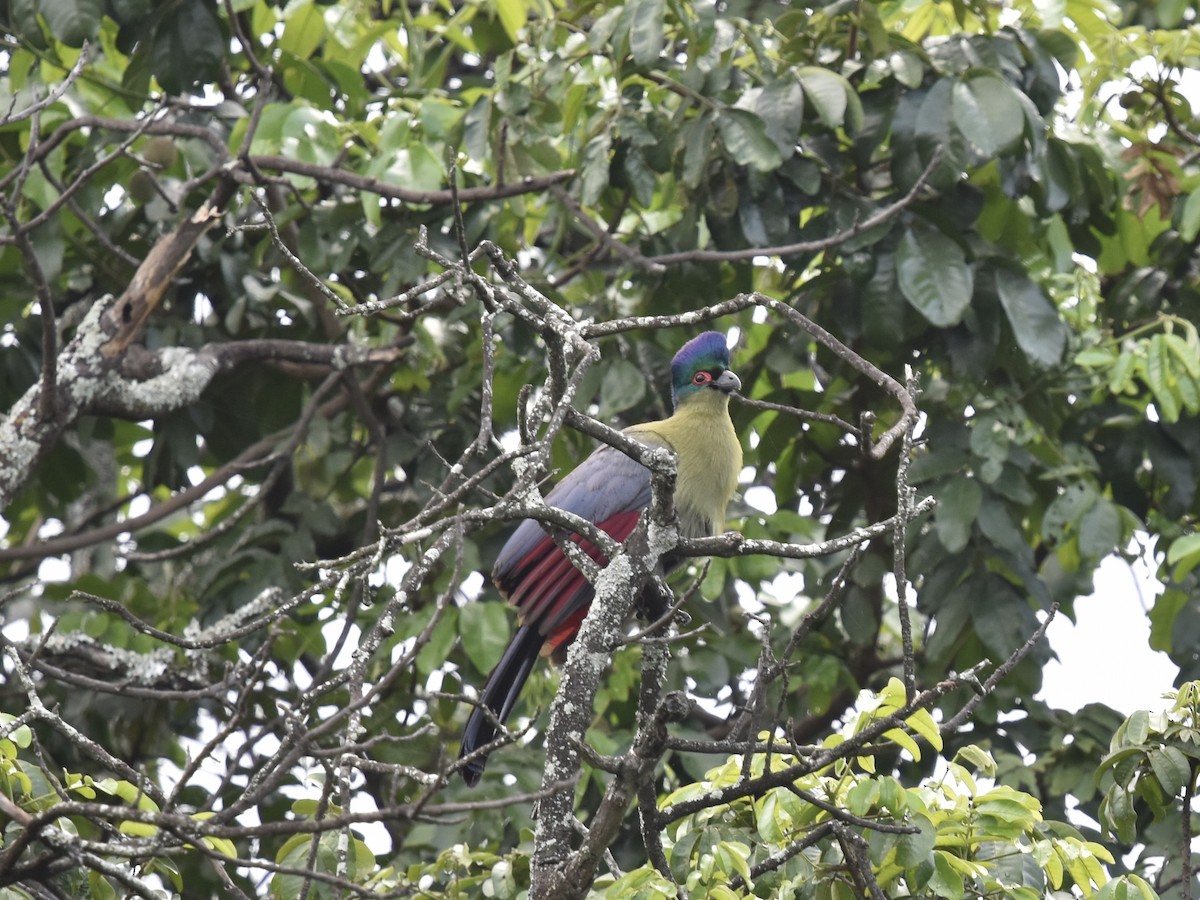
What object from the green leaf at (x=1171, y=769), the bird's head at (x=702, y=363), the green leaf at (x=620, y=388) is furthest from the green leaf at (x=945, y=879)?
the green leaf at (x=620, y=388)

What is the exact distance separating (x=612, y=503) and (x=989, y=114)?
1481mm

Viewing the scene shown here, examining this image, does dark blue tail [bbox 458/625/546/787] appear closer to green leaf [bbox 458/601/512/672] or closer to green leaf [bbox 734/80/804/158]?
green leaf [bbox 458/601/512/672]

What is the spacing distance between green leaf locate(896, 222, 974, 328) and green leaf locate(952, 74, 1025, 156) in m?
0.37

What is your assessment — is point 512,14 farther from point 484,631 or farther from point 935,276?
point 484,631

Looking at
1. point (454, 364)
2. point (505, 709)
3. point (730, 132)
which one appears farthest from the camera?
point (454, 364)

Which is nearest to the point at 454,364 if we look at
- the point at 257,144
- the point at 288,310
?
the point at 288,310

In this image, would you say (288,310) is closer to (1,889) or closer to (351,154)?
(351,154)

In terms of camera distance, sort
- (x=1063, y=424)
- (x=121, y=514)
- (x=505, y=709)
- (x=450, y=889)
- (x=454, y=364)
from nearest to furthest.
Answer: (x=450, y=889), (x=505, y=709), (x=1063, y=424), (x=454, y=364), (x=121, y=514)

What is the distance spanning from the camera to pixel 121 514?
22.2 feet

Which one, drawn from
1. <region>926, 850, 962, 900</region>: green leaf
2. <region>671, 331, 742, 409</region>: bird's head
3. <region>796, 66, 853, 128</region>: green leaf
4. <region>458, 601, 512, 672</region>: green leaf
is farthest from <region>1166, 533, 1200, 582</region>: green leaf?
<region>458, 601, 512, 672</region>: green leaf

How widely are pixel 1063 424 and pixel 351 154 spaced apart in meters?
2.67

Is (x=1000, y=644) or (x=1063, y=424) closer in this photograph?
(x=1000, y=644)

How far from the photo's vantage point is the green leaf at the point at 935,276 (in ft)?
13.2

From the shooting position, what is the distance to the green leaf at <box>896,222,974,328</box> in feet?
13.2
